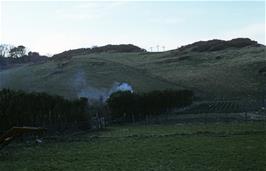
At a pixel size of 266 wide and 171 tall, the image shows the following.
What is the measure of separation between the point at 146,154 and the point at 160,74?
71643 mm

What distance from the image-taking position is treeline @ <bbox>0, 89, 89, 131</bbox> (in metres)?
33.2

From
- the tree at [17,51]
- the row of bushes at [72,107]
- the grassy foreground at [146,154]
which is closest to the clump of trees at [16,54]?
the tree at [17,51]

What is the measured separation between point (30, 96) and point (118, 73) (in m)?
56.0

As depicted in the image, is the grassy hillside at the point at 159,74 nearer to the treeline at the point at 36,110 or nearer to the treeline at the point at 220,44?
the treeline at the point at 220,44

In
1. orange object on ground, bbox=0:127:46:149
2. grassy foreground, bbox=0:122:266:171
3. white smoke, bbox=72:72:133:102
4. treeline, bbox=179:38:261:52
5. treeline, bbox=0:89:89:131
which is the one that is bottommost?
grassy foreground, bbox=0:122:266:171

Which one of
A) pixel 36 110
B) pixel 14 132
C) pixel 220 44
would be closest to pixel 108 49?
pixel 220 44

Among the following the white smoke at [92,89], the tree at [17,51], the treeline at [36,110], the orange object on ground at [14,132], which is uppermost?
the tree at [17,51]

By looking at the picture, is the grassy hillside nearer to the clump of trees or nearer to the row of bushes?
the row of bushes

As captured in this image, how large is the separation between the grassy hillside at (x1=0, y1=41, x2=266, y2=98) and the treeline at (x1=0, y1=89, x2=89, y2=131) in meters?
31.3

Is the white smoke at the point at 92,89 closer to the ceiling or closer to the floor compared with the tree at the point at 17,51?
closer to the floor

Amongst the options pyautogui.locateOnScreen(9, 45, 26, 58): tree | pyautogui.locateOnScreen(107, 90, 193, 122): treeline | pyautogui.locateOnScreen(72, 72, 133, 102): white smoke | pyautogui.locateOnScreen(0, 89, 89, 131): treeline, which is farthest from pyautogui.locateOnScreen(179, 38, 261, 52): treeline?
pyautogui.locateOnScreen(0, 89, 89, 131): treeline

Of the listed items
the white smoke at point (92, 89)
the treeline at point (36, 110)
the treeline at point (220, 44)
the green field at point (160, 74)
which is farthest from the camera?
the treeline at point (220, 44)

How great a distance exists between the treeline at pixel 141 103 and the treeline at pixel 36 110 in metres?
7.27

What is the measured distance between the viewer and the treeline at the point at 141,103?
5150cm
